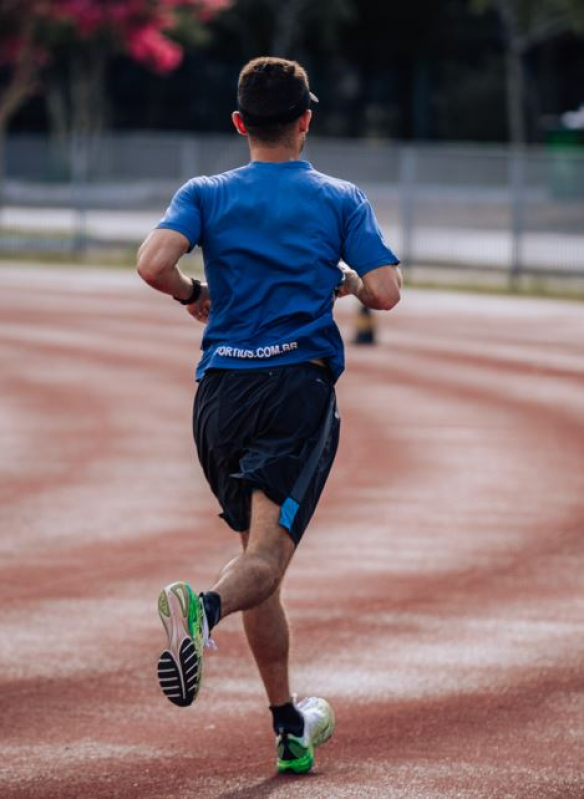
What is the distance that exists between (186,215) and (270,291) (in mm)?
352

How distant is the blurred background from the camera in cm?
2773

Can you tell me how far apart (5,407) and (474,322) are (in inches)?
351

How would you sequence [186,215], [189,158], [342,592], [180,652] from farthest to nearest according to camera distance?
[189,158]
[342,592]
[186,215]
[180,652]

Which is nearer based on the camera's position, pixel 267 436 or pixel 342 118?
pixel 267 436

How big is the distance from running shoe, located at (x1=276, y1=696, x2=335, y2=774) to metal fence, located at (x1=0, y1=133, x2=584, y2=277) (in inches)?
804

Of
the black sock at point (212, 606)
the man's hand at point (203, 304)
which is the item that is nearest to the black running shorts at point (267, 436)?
the man's hand at point (203, 304)

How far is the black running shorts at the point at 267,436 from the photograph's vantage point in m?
5.58

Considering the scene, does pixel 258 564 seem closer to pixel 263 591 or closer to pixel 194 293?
pixel 263 591

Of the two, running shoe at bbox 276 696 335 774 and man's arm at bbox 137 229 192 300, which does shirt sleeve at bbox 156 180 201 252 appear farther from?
running shoe at bbox 276 696 335 774

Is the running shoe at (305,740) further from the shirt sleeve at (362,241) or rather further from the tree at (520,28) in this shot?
the tree at (520,28)

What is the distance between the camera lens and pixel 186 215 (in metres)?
5.54

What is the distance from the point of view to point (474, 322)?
22812 mm

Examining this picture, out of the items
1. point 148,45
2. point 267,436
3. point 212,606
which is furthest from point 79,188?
point 212,606

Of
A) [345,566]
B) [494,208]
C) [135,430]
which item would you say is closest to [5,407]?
[135,430]
